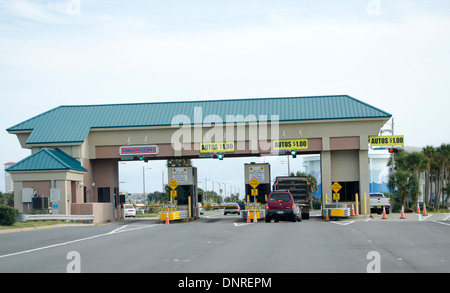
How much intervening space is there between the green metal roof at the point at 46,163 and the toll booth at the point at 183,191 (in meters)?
6.95

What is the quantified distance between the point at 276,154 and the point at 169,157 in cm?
854

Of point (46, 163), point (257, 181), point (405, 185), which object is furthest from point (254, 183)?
point (405, 185)

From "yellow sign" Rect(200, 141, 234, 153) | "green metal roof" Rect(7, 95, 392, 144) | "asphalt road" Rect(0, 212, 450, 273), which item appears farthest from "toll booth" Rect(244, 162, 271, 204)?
"asphalt road" Rect(0, 212, 450, 273)

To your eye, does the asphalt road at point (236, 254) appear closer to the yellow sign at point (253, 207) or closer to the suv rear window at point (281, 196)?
the suv rear window at point (281, 196)

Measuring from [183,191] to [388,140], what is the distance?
15556mm

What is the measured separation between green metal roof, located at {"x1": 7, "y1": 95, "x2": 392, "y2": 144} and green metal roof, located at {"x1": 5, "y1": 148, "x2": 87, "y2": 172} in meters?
1.78

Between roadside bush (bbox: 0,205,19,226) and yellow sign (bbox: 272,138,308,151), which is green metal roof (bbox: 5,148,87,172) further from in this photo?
yellow sign (bbox: 272,138,308,151)

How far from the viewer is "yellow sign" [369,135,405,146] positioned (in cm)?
4412

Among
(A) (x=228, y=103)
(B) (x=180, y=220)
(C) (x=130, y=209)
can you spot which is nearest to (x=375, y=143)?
(A) (x=228, y=103)

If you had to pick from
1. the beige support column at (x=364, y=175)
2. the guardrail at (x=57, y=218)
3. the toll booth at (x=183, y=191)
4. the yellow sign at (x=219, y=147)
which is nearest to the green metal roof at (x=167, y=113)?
the yellow sign at (x=219, y=147)

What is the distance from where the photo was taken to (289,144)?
45094 millimetres

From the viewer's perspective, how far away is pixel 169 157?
48406mm
